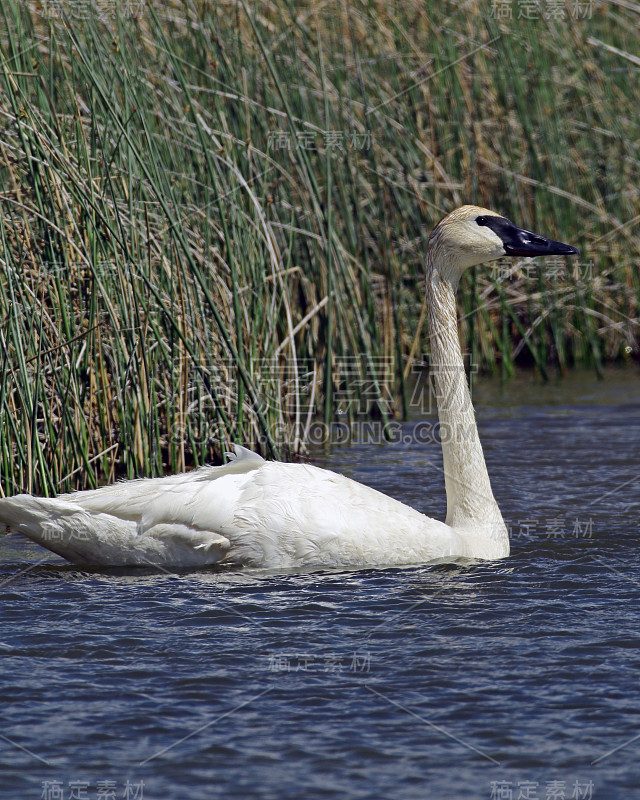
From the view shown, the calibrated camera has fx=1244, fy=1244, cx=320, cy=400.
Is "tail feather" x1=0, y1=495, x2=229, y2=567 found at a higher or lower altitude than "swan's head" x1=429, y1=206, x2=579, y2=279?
lower

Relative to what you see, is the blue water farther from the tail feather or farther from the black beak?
the black beak

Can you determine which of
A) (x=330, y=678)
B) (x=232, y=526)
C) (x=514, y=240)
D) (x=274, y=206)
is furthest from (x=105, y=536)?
(x=274, y=206)

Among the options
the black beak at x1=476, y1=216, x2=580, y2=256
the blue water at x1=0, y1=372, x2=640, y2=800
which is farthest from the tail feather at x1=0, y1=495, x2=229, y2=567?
the black beak at x1=476, y1=216, x2=580, y2=256

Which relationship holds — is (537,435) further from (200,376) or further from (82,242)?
(82,242)

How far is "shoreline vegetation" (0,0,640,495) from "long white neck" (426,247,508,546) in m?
1.41

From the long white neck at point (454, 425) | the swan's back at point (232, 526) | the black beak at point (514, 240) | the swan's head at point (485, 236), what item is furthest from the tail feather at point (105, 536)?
the black beak at point (514, 240)

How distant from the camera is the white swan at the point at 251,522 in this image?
6.45 metres

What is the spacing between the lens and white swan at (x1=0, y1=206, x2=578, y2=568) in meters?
6.45

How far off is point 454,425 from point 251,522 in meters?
1.34

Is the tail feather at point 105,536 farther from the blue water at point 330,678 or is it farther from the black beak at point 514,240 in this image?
the black beak at point 514,240

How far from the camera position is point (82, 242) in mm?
7508

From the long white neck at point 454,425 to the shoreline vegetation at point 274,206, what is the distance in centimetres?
141

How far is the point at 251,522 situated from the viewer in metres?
6.47

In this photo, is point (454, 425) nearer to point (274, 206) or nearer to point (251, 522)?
point (251, 522)
